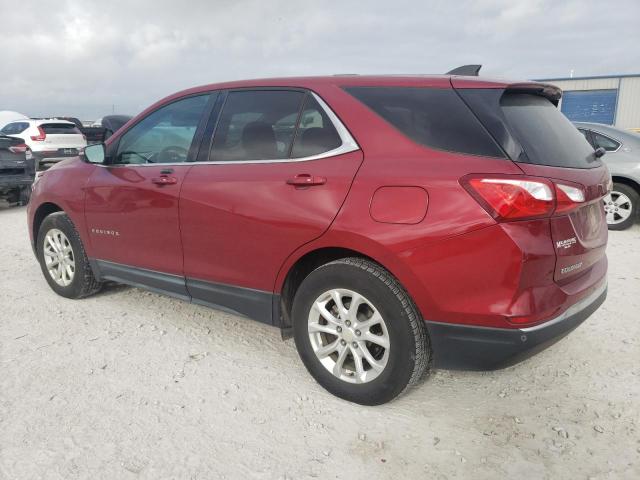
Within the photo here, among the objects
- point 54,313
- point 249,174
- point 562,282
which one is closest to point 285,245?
point 249,174

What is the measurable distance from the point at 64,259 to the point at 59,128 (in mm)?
11209

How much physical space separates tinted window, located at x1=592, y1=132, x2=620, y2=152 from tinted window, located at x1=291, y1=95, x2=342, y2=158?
232 inches

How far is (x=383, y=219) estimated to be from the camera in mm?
2430

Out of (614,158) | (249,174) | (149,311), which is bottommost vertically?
(149,311)

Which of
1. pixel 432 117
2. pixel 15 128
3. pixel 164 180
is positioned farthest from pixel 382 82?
pixel 15 128

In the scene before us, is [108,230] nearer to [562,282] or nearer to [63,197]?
[63,197]

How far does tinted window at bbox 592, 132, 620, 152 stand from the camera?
23.9 feet

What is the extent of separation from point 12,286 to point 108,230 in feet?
5.48

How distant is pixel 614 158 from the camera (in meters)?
7.24

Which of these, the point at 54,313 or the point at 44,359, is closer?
the point at 44,359

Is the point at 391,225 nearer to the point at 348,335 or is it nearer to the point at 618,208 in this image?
the point at 348,335

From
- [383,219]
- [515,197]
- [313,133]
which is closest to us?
[515,197]

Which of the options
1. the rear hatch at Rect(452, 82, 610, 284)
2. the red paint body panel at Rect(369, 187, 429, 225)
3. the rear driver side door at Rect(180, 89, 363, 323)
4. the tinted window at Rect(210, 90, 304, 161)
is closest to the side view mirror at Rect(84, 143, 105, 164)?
the rear driver side door at Rect(180, 89, 363, 323)

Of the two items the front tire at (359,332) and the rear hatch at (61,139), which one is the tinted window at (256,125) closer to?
the front tire at (359,332)
